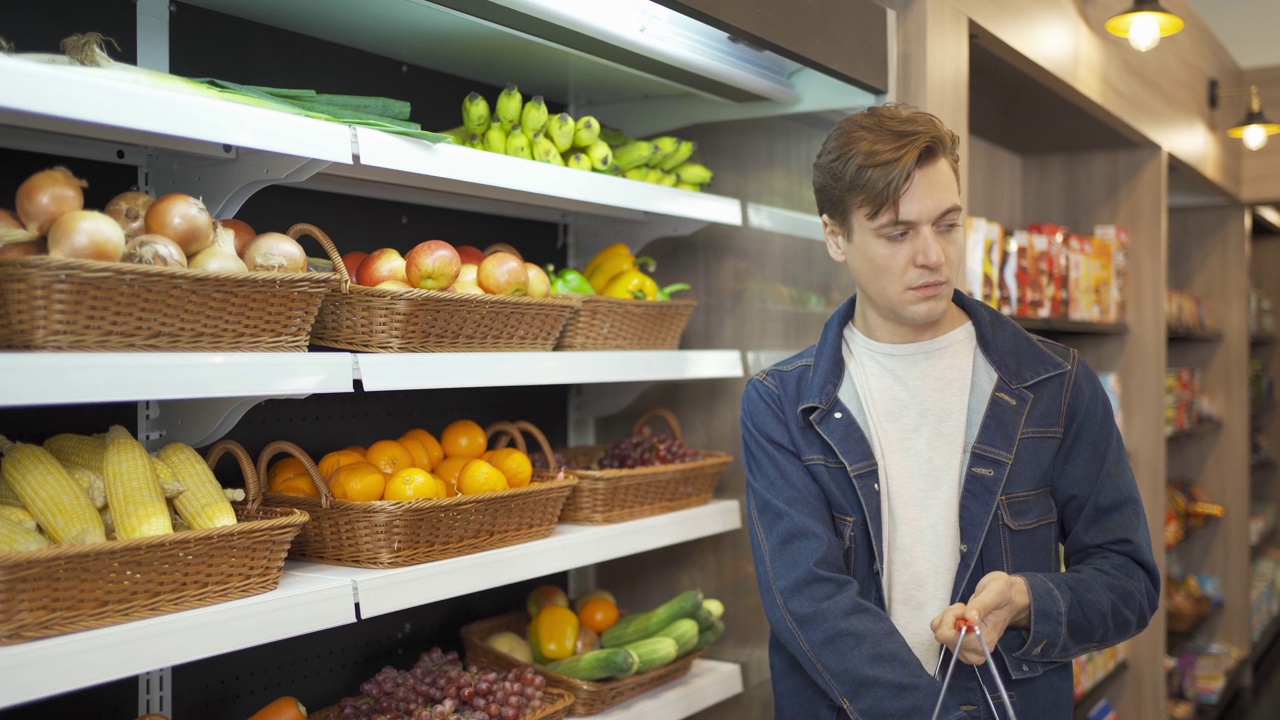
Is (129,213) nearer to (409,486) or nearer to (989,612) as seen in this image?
(409,486)

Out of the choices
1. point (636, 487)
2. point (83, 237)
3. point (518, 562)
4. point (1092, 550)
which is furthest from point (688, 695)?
point (83, 237)

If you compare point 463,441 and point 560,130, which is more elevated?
point 560,130

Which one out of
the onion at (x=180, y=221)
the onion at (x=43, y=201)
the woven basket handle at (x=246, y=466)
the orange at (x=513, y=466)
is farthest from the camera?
the orange at (x=513, y=466)

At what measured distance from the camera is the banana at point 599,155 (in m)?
2.37

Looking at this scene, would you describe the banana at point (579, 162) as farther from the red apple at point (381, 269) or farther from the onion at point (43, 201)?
the onion at point (43, 201)

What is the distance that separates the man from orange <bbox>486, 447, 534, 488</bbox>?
0.49 metres

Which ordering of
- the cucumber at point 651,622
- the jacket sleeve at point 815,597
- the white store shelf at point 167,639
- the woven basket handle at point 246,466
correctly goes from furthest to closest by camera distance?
the cucumber at point 651,622
the woven basket handle at point 246,466
the jacket sleeve at point 815,597
the white store shelf at point 167,639

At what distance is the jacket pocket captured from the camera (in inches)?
70.0

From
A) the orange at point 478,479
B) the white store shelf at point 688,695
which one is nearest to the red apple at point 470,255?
the orange at point 478,479

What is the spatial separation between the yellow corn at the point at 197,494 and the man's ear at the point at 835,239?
42.1 inches

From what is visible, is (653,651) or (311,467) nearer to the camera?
(311,467)

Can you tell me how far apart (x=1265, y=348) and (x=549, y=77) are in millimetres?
6235

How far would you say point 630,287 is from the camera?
8.30 feet

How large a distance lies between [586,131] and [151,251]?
1086 mm
